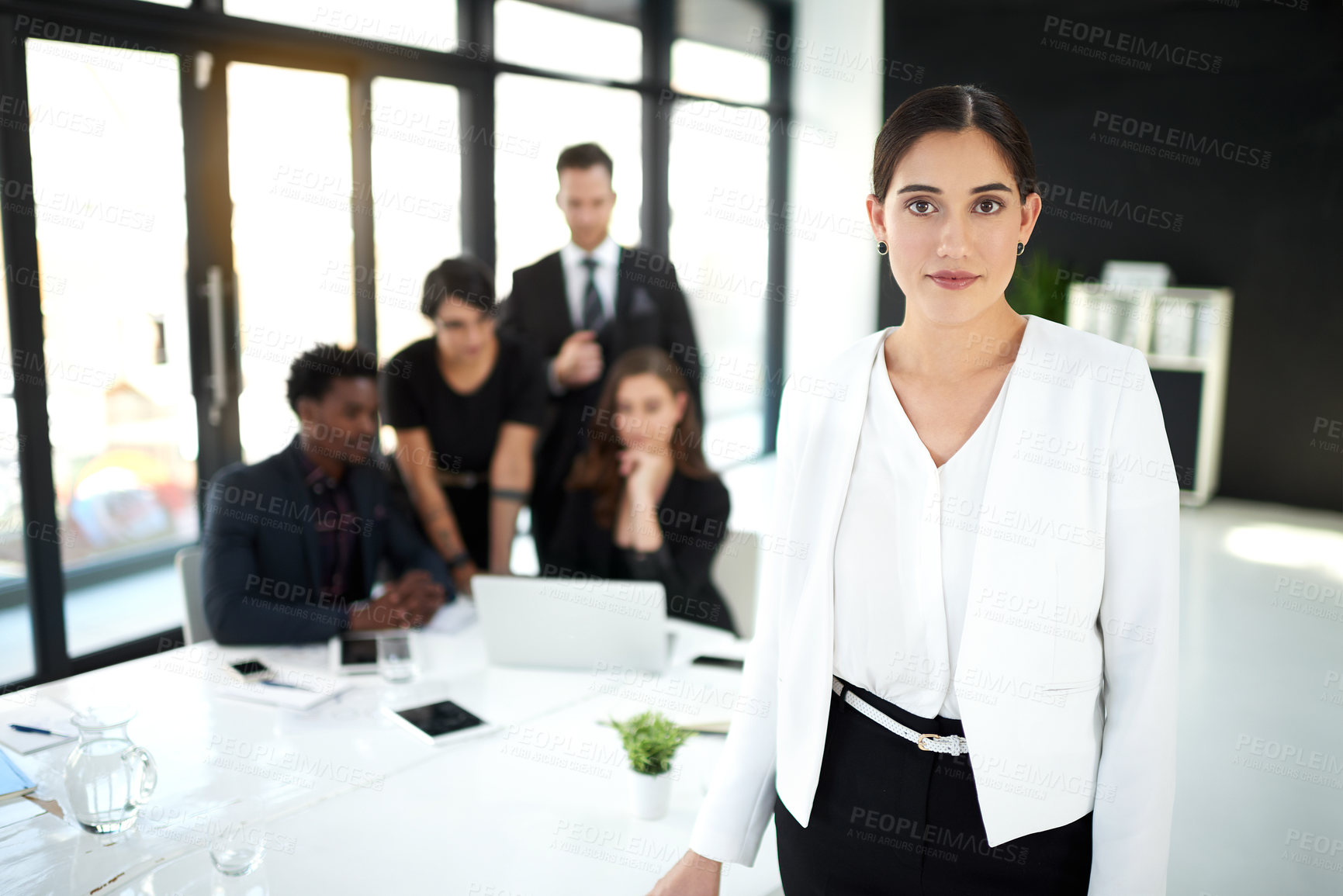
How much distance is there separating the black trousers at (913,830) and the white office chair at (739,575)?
66.3 inches

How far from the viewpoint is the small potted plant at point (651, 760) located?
1724 mm

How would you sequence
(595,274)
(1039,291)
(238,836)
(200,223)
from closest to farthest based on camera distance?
(238,836) → (200,223) → (595,274) → (1039,291)

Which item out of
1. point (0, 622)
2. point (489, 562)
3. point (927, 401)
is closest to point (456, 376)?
point (489, 562)

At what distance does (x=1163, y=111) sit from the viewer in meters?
6.73

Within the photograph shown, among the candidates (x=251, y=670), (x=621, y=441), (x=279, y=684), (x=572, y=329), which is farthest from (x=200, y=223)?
(x=279, y=684)

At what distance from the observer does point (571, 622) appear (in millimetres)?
2344

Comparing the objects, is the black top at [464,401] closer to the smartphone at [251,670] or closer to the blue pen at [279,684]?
the smartphone at [251,670]

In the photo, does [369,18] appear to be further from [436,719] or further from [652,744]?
[652,744]

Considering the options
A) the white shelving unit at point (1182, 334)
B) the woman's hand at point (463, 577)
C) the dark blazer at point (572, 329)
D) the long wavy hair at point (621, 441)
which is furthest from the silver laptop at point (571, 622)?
the white shelving unit at point (1182, 334)

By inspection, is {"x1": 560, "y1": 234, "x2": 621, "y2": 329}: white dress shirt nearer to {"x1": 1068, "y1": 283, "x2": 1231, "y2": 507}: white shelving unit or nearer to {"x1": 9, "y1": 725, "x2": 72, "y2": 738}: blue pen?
{"x1": 9, "y1": 725, "x2": 72, "y2": 738}: blue pen

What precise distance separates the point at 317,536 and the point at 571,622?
99 cm

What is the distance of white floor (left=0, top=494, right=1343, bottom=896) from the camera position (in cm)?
278

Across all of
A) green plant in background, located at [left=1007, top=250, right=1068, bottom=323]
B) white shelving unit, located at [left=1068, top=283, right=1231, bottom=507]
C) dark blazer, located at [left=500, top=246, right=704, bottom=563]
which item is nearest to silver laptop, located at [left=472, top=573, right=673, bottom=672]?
dark blazer, located at [left=500, top=246, right=704, bottom=563]

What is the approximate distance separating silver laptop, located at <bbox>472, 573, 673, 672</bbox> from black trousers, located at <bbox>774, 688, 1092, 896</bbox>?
102 cm
